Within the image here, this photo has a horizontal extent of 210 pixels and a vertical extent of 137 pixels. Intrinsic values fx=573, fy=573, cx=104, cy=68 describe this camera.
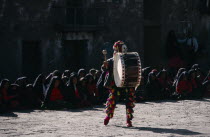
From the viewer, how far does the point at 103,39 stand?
24578 millimetres

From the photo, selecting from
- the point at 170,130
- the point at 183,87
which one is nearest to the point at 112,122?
the point at 170,130

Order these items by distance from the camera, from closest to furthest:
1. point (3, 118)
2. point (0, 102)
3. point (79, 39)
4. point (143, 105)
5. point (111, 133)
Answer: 1. point (111, 133)
2. point (3, 118)
3. point (0, 102)
4. point (143, 105)
5. point (79, 39)

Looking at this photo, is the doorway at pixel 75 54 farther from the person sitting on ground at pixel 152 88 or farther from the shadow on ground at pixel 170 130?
the shadow on ground at pixel 170 130

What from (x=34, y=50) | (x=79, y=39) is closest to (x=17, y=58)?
(x=34, y=50)

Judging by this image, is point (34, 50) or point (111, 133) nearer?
point (111, 133)

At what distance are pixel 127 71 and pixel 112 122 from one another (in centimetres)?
143

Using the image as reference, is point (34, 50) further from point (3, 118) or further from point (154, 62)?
point (3, 118)

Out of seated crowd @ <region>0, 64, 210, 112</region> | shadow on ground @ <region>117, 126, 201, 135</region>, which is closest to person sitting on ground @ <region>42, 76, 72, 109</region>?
seated crowd @ <region>0, 64, 210, 112</region>

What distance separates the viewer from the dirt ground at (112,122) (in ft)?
36.7

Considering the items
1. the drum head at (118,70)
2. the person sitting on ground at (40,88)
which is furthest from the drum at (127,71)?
the person sitting on ground at (40,88)

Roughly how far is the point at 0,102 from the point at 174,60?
44.8ft

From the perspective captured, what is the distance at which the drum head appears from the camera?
11914 millimetres

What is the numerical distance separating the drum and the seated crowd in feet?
13.8

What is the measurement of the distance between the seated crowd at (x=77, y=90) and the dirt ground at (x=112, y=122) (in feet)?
2.21
